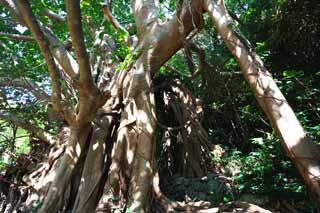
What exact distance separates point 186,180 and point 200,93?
1883 millimetres

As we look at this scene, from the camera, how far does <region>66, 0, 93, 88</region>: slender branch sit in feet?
7.32

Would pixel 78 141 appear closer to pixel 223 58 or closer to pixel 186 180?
pixel 186 180

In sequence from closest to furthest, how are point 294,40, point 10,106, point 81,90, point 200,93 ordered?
1. point 81,90
2. point 294,40
3. point 10,106
4. point 200,93

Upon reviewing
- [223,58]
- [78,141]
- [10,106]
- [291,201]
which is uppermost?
[223,58]

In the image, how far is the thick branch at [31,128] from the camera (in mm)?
4301

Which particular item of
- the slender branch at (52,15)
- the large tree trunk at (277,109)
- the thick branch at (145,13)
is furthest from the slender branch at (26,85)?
the large tree trunk at (277,109)

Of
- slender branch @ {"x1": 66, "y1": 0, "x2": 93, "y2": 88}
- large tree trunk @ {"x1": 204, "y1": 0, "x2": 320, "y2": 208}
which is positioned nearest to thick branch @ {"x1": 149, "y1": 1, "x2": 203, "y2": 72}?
large tree trunk @ {"x1": 204, "y1": 0, "x2": 320, "y2": 208}

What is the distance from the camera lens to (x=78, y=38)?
8.00 feet

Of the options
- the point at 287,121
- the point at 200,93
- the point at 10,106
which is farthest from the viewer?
the point at 200,93

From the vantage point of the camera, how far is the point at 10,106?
4.82 metres

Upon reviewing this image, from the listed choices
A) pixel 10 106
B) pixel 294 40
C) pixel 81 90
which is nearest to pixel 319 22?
pixel 294 40

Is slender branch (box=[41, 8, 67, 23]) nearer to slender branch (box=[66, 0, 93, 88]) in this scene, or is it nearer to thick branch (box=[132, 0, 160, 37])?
thick branch (box=[132, 0, 160, 37])

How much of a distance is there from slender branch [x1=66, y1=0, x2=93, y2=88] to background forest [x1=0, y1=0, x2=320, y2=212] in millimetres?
948

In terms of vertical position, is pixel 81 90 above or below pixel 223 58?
below
